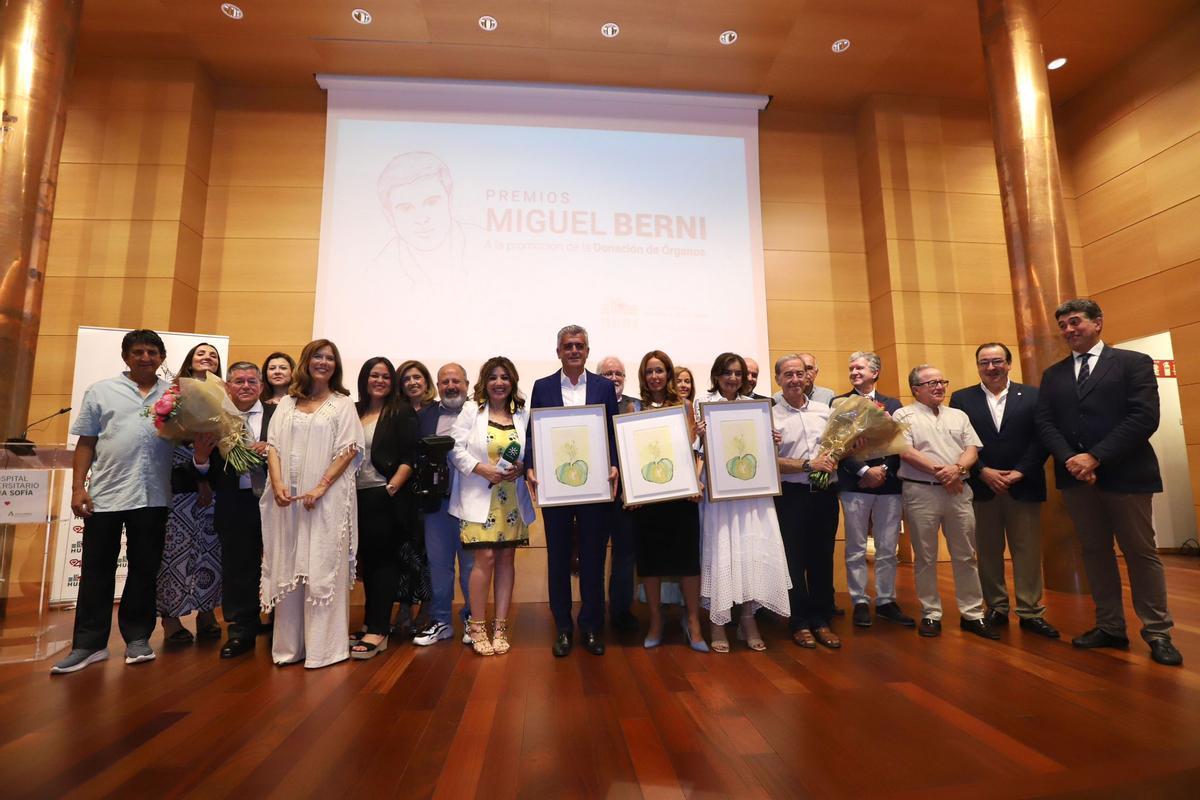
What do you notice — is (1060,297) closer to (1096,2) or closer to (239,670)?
(1096,2)

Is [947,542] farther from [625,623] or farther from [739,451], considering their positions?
[625,623]

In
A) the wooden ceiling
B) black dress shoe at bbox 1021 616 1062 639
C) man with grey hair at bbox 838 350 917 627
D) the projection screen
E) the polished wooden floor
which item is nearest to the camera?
the polished wooden floor

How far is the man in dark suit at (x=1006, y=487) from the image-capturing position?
322 cm

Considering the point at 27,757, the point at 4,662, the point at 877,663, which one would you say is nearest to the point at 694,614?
the point at 877,663

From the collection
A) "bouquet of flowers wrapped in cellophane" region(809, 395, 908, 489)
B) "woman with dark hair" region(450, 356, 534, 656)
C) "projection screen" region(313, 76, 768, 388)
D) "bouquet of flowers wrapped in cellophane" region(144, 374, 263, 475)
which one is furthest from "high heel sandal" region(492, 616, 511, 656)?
"projection screen" region(313, 76, 768, 388)

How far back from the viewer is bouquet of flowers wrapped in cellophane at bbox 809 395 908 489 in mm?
2990

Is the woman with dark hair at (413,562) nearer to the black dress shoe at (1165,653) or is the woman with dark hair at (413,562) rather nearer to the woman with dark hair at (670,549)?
the woman with dark hair at (670,549)

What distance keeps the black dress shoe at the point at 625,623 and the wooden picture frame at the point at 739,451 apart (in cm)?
102

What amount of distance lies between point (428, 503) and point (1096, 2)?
7.51 meters

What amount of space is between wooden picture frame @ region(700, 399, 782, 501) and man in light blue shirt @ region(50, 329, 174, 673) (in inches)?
106

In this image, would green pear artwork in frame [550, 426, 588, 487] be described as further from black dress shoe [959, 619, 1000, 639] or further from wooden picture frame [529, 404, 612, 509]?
black dress shoe [959, 619, 1000, 639]

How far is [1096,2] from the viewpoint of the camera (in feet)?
18.6

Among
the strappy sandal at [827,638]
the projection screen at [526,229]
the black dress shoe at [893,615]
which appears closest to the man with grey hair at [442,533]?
the strappy sandal at [827,638]

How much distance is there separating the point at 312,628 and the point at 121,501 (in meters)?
1.09
